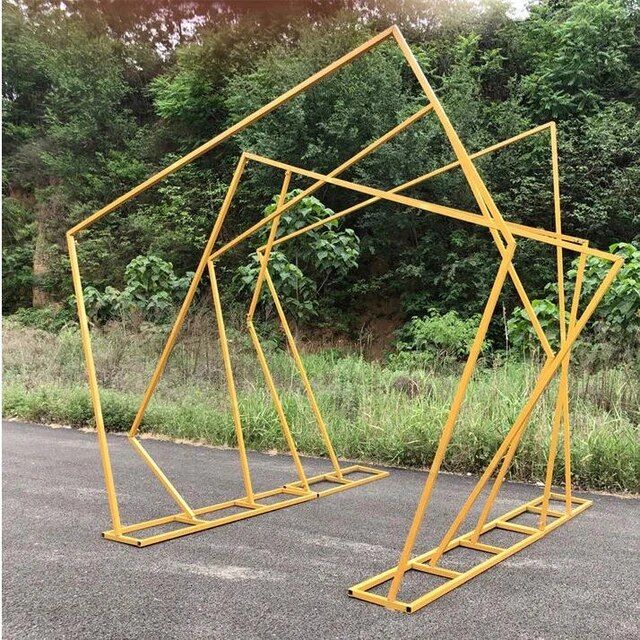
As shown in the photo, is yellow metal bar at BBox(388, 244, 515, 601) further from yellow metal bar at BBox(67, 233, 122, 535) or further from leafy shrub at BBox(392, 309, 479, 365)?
leafy shrub at BBox(392, 309, 479, 365)

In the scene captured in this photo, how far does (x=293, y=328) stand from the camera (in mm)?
14047

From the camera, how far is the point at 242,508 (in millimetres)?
4566

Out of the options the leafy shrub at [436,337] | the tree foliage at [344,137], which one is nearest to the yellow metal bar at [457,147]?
the tree foliage at [344,137]

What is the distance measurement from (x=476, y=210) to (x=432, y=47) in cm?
570

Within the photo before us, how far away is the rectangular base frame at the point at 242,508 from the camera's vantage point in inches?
151

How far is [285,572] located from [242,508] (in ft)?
4.35

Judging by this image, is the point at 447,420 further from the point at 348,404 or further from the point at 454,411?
the point at 348,404

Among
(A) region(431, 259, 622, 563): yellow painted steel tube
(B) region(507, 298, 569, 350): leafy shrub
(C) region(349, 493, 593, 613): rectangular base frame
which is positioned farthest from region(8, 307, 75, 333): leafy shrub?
(A) region(431, 259, 622, 563): yellow painted steel tube

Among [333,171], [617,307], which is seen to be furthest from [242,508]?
[617,307]

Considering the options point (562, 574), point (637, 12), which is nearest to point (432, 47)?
point (637, 12)

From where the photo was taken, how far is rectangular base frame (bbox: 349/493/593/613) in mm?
2926

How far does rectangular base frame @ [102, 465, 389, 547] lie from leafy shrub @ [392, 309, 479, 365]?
597 centimetres

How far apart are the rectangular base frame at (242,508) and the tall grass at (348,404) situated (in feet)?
2.18

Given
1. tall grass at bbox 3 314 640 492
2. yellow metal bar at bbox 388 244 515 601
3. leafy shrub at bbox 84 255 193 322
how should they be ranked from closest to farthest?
yellow metal bar at bbox 388 244 515 601 → tall grass at bbox 3 314 640 492 → leafy shrub at bbox 84 255 193 322
